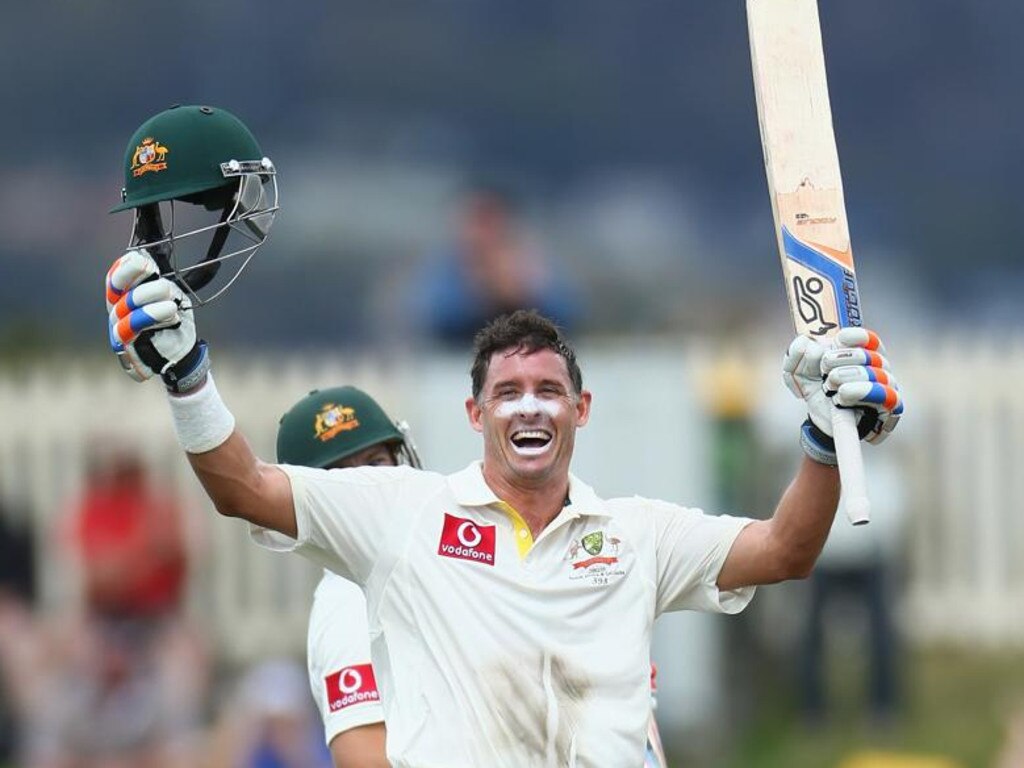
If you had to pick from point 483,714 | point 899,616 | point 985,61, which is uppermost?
point 985,61

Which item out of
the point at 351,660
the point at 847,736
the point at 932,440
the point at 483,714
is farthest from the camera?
the point at 932,440

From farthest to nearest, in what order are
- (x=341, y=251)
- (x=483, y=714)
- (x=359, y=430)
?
(x=341, y=251), (x=359, y=430), (x=483, y=714)

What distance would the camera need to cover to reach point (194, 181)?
4.41m

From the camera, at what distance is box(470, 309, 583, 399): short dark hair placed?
15.6ft

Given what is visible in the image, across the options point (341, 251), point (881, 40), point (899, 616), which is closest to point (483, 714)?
point (899, 616)

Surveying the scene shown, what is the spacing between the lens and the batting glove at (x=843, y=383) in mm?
4441

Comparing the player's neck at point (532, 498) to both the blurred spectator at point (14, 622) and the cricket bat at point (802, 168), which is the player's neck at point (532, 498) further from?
the blurred spectator at point (14, 622)

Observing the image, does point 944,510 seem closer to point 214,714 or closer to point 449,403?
point 449,403

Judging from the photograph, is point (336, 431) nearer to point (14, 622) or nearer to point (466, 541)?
point (466, 541)

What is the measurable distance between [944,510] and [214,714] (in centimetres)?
382

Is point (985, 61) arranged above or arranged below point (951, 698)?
above

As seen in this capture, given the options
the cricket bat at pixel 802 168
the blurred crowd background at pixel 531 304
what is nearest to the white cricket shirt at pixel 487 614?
the cricket bat at pixel 802 168

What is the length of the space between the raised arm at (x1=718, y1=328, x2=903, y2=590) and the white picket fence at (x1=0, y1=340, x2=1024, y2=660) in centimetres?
586

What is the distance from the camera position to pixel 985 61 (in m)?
15.3
